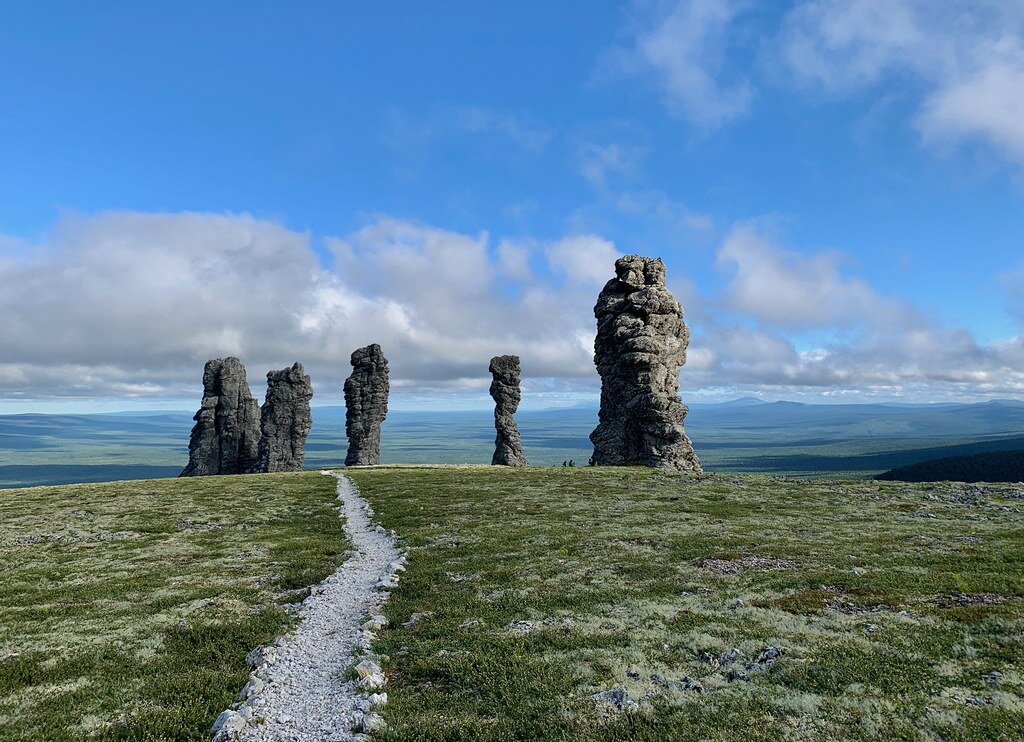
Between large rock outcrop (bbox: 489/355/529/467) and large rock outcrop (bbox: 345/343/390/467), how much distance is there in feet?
92.2

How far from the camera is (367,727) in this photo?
11953mm

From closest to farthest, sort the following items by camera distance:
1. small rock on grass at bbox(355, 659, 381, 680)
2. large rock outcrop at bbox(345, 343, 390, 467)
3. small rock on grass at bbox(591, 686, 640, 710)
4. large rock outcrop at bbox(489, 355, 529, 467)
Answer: small rock on grass at bbox(591, 686, 640, 710) → small rock on grass at bbox(355, 659, 381, 680) → large rock outcrop at bbox(489, 355, 529, 467) → large rock outcrop at bbox(345, 343, 390, 467)

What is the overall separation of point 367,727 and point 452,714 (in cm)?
190

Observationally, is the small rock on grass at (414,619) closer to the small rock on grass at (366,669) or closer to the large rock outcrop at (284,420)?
the small rock on grass at (366,669)

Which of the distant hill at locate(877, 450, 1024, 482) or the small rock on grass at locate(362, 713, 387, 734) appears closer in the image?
the small rock on grass at locate(362, 713, 387, 734)

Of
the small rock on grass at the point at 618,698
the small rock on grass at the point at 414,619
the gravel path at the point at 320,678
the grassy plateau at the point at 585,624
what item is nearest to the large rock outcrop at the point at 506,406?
the grassy plateau at the point at 585,624

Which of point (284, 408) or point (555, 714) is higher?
point (284, 408)

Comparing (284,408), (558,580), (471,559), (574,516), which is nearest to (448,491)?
(574,516)

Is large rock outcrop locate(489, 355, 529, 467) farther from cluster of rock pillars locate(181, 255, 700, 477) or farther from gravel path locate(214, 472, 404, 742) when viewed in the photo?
gravel path locate(214, 472, 404, 742)

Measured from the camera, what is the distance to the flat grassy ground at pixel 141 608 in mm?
13203

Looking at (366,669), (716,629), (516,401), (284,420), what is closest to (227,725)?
(366,669)

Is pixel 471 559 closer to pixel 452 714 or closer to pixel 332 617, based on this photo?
pixel 332 617

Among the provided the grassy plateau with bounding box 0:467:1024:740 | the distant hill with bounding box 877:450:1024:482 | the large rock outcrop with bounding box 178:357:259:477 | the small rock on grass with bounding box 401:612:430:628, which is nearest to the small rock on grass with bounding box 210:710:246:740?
the grassy plateau with bounding box 0:467:1024:740

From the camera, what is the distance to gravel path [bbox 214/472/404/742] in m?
12.1
